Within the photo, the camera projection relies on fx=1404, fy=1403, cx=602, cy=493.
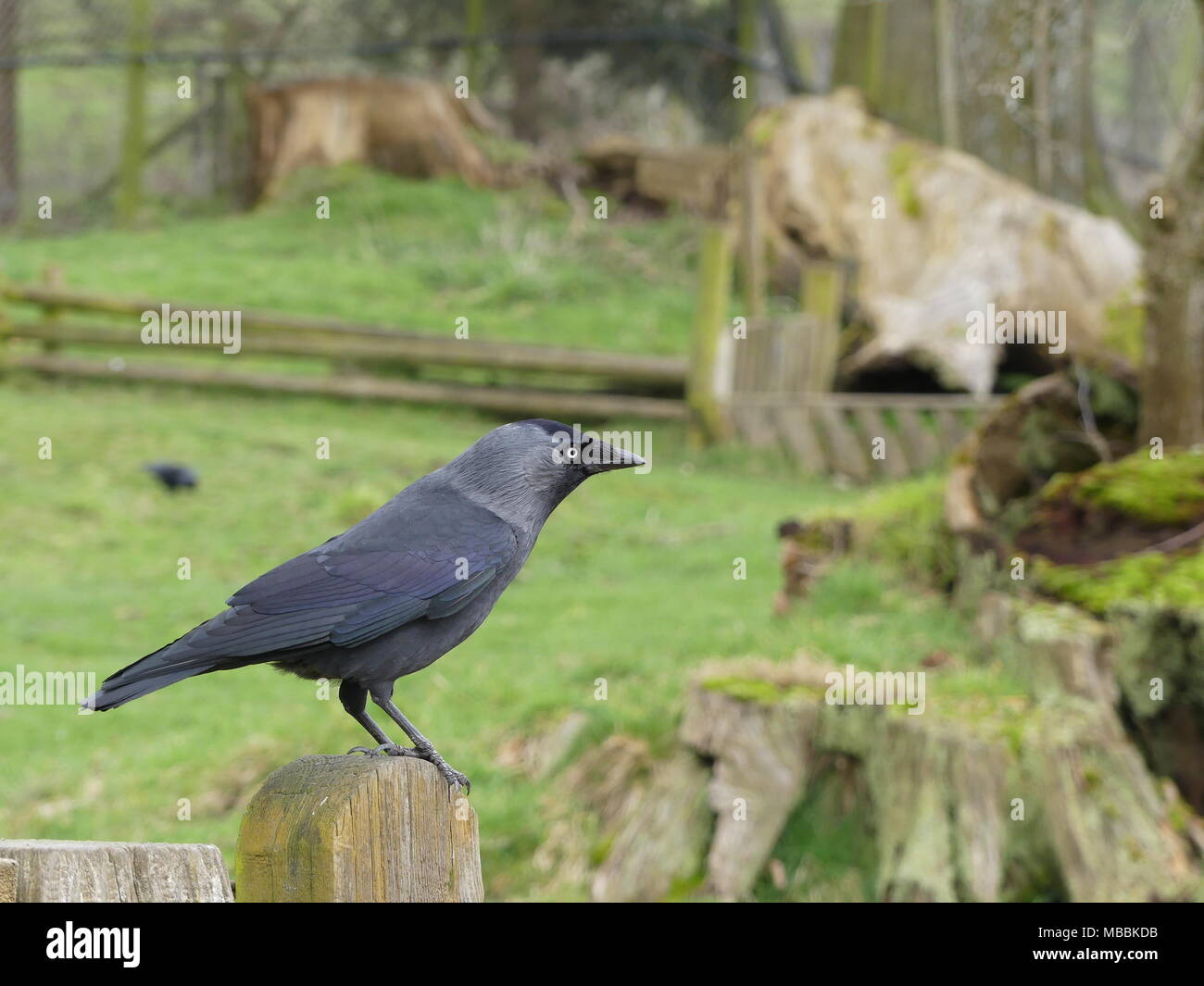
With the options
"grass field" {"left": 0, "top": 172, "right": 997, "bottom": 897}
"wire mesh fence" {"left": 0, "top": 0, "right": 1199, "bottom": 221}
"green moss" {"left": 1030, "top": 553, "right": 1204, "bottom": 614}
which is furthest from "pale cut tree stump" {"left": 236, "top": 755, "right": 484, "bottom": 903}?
"wire mesh fence" {"left": 0, "top": 0, "right": 1199, "bottom": 221}

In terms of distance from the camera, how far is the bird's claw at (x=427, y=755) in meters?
2.48

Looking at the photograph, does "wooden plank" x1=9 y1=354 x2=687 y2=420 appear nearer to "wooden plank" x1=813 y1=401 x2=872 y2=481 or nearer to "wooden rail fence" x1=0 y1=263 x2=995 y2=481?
"wooden rail fence" x1=0 y1=263 x2=995 y2=481

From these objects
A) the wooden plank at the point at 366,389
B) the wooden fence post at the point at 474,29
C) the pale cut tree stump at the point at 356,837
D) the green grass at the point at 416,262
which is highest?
the wooden fence post at the point at 474,29

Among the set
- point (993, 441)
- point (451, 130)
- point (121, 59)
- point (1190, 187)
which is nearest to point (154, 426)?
point (121, 59)

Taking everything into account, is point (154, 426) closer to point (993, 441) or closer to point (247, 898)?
point (993, 441)

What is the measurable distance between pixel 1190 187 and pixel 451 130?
14.4 m

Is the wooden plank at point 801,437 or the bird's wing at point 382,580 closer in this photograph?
the bird's wing at point 382,580

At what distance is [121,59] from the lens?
15.4 meters

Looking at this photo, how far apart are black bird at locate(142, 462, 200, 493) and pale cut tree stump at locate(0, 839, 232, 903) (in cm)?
813

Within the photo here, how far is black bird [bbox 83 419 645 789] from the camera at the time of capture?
241cm

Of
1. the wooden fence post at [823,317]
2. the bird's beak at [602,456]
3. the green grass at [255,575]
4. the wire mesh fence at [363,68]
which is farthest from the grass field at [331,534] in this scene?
the bird's beak at [602,456]

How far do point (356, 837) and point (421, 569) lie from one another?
0.49 metres

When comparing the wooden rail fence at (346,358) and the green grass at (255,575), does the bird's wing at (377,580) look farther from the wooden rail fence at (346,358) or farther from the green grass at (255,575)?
the wooden rail fence at (346,358)

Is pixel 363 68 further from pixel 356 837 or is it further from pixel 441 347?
pixel 356 837
